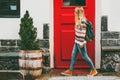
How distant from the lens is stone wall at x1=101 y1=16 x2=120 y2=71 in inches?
449

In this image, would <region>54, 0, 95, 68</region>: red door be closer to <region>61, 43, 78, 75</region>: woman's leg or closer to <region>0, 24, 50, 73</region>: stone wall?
<region>0, 24, 50, 73</region>: stone wall

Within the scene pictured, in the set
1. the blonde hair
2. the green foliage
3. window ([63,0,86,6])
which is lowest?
the green foliage

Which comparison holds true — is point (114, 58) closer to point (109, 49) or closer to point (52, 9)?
point (109, 49)

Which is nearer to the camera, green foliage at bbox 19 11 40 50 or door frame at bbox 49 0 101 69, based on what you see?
green foliage at bbox 19 11 40 50

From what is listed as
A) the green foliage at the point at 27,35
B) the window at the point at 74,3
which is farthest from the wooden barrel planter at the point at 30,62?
the window at the point at 74,3

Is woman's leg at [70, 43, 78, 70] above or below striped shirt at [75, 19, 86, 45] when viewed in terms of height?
below

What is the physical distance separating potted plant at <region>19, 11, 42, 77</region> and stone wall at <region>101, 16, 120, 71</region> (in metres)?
1.63

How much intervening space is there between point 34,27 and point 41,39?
35 cm

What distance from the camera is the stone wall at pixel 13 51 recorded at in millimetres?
11367

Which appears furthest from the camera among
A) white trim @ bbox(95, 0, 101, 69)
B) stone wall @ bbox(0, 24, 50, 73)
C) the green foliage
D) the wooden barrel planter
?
white trim @ bbox(95, 0, 101, 69)

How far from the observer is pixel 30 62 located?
10.9 m

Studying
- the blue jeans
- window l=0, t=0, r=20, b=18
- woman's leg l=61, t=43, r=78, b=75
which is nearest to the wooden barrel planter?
woman's leg l=61, t=43, r=78, b=75

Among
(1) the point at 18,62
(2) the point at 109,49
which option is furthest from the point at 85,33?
(1) the point at 18,62

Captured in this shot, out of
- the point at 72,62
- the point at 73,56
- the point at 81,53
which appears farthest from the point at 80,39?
the point at 72,62
